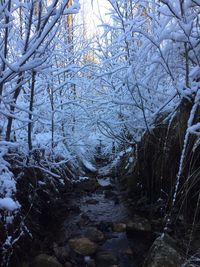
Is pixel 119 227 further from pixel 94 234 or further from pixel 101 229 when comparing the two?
pixel 94 234

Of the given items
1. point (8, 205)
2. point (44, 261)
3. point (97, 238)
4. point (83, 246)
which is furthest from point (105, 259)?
point (8, 205)

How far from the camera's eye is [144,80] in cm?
435

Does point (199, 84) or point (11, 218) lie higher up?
point (199, 84)

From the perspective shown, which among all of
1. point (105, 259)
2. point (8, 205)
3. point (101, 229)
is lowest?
point (105, 259)

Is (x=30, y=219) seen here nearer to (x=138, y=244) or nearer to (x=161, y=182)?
(x=138, y=244)

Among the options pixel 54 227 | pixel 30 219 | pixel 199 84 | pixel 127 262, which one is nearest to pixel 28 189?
pixel 30 219

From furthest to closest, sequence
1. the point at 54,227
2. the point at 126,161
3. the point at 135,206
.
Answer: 1. the point at 126,161
2. the point at 135,206
3. the point at 54,227

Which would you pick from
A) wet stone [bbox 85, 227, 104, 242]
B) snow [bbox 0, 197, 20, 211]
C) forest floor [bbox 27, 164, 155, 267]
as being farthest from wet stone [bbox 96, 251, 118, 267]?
snow [bbox 0, 197, 20, 211]

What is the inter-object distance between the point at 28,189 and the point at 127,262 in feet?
3.95

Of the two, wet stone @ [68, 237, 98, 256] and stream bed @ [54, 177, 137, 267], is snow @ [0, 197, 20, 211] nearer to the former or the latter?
stream bed @ [54, 177, 137, 267]

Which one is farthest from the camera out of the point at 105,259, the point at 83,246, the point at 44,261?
the point at 83,246

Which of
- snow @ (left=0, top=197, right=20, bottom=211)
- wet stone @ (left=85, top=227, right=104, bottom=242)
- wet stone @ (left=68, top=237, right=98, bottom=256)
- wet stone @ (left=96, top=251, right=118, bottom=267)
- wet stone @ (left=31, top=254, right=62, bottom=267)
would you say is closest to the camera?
snow @ (left=0, top=197, right=20, bottom=211)

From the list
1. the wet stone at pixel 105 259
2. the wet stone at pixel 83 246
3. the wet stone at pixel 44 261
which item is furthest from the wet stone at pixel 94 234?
the wet stone at pixel 44 261

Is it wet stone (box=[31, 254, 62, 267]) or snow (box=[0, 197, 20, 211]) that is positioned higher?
snow (box=[0, 197, 20, 211])
